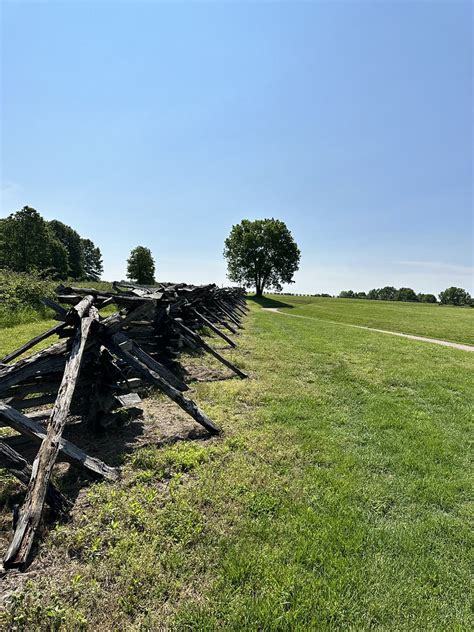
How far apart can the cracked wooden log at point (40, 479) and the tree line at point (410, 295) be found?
120 m

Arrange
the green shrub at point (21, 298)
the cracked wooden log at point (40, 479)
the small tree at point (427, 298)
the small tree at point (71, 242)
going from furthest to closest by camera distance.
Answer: the small tree at point (427, 298)
the small tree at point (71, 242)
the green shrub at point (21, 298)
the cracked wooden log at point (40, 479)

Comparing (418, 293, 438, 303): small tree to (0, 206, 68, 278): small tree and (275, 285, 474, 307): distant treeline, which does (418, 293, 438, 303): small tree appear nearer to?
(275, 285, 474, 307): distant treeline

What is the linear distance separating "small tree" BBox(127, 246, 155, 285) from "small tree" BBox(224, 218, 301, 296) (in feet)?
102

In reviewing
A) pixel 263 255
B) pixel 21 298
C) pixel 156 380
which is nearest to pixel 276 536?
pixel 156 380

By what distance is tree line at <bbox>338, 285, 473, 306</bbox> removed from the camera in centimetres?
11831

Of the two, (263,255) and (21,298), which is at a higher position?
(263,255)

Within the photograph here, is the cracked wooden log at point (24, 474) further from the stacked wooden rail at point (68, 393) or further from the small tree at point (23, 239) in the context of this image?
the small tree at point (23, 239)

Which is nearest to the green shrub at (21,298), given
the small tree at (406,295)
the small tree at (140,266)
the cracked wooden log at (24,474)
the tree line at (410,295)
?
the cracked wooden log at (24,474)

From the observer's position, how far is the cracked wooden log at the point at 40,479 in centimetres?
Result: 221

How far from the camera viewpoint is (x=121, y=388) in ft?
15.0

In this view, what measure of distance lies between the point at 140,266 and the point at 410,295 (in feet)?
381

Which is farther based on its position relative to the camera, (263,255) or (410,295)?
(410,295)

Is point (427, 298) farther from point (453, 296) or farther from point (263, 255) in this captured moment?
point (263, 255)

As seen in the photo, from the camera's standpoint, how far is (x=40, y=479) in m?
2.60
